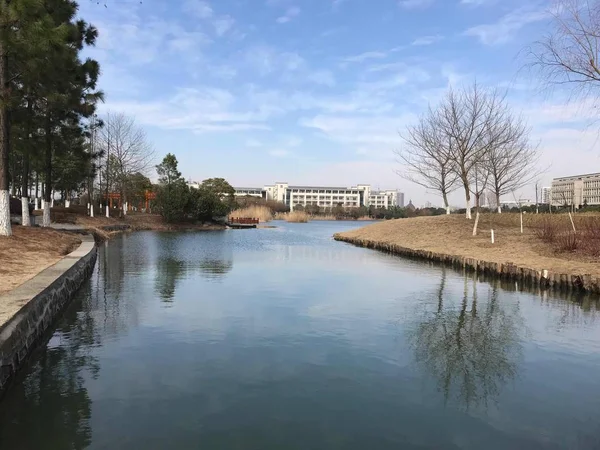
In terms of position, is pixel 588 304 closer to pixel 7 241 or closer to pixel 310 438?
pixel 310 438

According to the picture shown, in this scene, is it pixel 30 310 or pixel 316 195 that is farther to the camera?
pixel 316 195

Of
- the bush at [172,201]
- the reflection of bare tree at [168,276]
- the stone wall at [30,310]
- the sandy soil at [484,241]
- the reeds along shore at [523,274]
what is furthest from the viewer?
the bush at [172,201]

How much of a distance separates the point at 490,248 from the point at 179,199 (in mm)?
30526

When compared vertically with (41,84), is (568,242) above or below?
below

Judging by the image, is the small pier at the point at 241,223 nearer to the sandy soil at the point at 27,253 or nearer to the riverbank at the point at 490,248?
the riverbank at the point at 490,248

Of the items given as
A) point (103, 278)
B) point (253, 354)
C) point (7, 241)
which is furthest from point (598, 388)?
point (7, 241)

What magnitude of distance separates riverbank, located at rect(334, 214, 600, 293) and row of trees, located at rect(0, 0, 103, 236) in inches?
575

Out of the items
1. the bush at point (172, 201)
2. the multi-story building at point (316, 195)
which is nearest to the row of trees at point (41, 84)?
the bush at point (172, 201)

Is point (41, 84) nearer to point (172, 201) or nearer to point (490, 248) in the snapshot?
point (490, 248)

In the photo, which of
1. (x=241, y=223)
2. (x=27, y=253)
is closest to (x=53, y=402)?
(x=27, y=253)

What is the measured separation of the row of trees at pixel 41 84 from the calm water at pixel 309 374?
6.70 m

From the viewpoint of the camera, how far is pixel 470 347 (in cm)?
711

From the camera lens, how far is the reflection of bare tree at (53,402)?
4117mm

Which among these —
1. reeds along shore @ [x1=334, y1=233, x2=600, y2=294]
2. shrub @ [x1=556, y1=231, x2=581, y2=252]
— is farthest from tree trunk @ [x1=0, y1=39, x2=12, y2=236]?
shrub @ [x1=556, y1=231, x2=581, y2=252]
